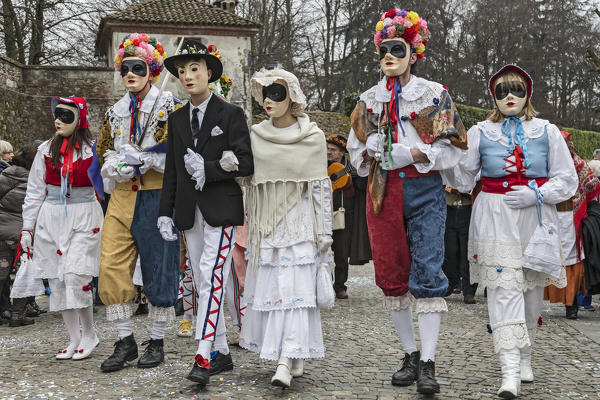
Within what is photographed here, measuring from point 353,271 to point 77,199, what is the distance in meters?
8.44

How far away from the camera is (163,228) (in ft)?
16.3

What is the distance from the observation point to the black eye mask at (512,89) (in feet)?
Result: 16.1

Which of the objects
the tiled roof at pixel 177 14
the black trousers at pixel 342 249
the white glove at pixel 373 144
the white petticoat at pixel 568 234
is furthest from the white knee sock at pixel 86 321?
the tiled roof at pixel 177 14

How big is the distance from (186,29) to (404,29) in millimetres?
26549

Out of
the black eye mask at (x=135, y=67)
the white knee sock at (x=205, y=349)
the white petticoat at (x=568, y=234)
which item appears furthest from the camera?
the white petticoat at (x=568, y=234)

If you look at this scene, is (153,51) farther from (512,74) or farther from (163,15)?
(163,15)

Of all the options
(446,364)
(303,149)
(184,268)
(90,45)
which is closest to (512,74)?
(303,149)

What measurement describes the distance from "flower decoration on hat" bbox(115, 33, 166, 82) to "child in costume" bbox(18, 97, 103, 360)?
2.11 ft

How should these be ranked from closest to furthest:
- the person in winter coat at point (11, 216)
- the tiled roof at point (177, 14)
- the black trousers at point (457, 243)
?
the person in winter coat at point (11, 216), the black trousers at point (457, 243), the tiled roof at point (177, 14)

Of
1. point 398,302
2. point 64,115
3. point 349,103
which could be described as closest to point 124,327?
point 64,115

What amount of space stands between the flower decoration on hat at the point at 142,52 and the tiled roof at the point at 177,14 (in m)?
24.3

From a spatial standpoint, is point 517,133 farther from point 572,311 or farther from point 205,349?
point 572,311

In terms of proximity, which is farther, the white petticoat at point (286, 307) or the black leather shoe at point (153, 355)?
the black leather shoe at point (153, 355)

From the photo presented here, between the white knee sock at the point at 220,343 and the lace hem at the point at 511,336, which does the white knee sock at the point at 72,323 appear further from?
the lace hem at the point at 511,336
